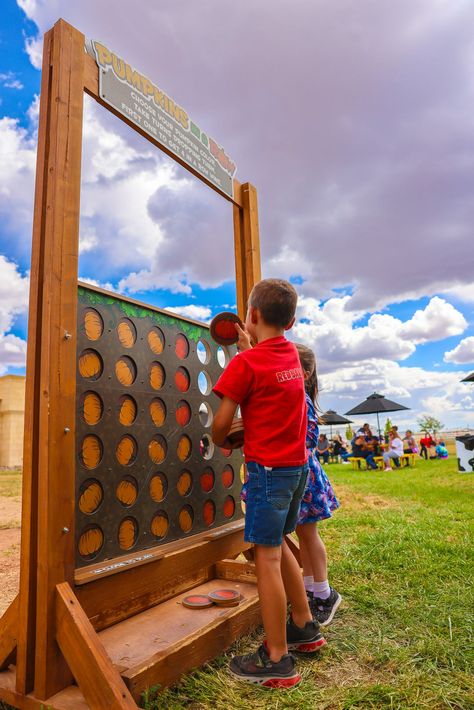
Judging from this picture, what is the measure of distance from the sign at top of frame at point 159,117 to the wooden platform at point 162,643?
8.18 feet

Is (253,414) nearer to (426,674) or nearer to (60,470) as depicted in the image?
(60,470)

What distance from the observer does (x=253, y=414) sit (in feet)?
7.07

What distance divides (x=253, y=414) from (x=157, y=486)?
78 centimetres

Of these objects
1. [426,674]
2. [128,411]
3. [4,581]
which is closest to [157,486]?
[128,411]

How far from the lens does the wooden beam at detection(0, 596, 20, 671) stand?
197 cm

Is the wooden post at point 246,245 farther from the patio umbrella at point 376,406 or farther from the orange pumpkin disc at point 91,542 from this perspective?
the patio umbrella at point 376,406

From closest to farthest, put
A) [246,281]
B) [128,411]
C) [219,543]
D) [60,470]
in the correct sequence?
[60,470] → [128,411] → [219,543] → [246,281]

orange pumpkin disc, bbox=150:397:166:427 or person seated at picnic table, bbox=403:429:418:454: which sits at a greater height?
orange pumpkin disc, bbox=150:397:166:427

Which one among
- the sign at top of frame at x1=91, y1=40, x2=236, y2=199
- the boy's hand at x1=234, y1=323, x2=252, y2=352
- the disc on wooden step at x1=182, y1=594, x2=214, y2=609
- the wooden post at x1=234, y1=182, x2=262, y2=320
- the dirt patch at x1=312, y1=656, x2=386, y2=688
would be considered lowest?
the dirt patch at x1=312, y1=656, x2=386, y2=688

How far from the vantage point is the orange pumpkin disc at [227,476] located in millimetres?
3114

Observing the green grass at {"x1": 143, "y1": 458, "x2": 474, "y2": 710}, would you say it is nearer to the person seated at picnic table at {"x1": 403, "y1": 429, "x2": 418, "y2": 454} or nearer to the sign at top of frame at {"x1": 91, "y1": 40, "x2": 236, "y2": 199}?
the sign at top of frame at {"x1": 91, "y1": 40, "x2": 236, "y2": 199}

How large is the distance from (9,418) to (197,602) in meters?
24.9

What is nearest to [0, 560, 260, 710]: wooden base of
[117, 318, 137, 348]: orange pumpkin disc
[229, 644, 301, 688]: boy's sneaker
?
[229, 644, 301, 688]: boy's sneaker

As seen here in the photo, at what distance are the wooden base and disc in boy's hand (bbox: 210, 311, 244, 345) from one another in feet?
4.49
